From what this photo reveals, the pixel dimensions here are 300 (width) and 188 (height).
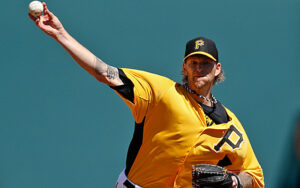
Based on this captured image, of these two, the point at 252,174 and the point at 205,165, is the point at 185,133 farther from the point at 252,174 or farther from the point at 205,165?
the point at 252,174

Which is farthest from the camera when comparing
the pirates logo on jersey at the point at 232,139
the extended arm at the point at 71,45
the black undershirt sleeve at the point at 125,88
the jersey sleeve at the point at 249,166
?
the jersey sleeve at the point at 249,166

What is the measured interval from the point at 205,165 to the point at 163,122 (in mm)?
330

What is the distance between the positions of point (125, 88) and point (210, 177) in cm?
67

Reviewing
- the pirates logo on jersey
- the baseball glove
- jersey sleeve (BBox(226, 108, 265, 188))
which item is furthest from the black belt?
jersey sleeve (BBox(226, 108, 265, 188))

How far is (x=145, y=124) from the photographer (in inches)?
106

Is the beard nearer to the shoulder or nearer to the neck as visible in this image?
the neck

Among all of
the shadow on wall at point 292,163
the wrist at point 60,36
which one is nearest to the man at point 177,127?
the wrist at point 60,36

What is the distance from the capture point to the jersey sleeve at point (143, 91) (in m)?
2.55

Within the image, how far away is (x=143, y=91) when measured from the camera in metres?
2.58

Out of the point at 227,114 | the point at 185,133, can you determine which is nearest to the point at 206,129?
the point at 185,133

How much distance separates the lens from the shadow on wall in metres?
4.53

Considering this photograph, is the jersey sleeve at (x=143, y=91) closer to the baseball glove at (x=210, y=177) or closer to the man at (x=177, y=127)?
the man at (x=177, y=127)

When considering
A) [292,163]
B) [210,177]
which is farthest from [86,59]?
[292,163]

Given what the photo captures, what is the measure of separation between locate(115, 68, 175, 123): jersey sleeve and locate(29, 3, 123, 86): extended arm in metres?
0.15
